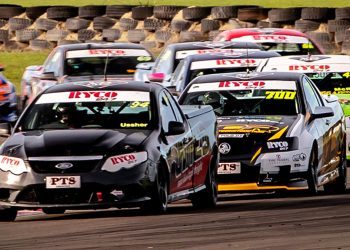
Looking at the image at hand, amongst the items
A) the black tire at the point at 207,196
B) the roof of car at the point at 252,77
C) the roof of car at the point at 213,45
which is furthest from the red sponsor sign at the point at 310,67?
the black tire at the point at 207,196

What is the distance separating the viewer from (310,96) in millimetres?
15773

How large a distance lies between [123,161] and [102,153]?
18 centimetres

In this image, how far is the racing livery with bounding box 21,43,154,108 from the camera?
77.8ft

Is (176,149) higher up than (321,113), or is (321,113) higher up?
(176,149)

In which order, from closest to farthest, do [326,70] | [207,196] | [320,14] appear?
[207,196], [326,70], [320,14]

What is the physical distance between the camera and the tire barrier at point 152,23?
31.3 m

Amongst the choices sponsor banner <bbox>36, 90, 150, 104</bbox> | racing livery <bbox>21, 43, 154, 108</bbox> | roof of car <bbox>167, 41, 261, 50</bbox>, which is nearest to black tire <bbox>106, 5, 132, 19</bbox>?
racing livery <bbox>21, 43, 154, 108</bbox>

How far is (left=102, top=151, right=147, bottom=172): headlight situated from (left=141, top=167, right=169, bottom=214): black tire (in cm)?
22

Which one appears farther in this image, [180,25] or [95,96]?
[180,25]

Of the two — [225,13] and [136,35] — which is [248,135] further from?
[136,35]

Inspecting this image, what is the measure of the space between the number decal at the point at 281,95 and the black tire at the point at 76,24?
19.4 m

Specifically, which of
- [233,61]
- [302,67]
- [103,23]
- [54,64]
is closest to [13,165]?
[302,67]

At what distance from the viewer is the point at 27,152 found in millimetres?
11938

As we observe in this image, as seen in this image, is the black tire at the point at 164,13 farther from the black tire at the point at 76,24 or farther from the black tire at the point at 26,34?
the black tire at the point at 26,34
